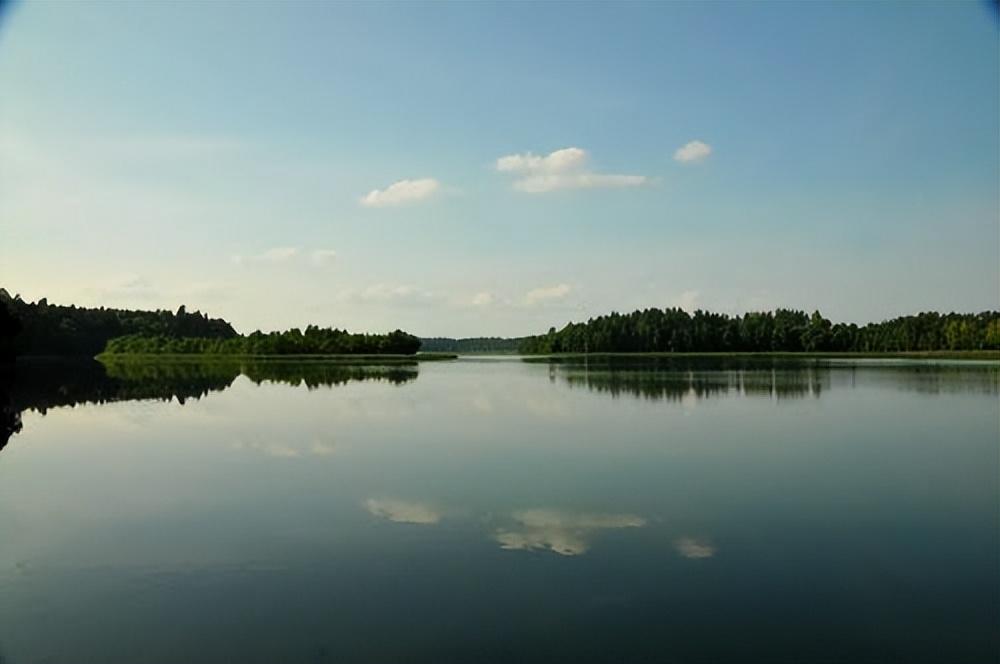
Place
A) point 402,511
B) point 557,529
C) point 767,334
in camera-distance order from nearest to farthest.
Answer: point 557,529 < point 402,511 < point 767,334

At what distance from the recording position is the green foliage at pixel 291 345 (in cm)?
14750

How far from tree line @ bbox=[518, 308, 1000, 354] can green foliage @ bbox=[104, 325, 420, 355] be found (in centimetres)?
3998

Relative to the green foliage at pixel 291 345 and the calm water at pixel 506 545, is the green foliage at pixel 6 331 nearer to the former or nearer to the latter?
the calm water at pixel 506 545

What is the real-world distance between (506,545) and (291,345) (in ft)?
471

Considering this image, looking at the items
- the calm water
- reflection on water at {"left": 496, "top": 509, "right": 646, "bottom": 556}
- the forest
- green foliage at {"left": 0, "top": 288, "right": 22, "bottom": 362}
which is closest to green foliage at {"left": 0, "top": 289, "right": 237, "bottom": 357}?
the forest

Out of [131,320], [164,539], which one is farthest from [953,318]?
[131,320]

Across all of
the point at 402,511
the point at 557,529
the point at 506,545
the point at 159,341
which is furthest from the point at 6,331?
the point at 159,341

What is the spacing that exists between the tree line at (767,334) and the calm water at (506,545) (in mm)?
112193

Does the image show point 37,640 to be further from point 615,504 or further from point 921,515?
point 921,515

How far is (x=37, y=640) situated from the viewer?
7.74 metres

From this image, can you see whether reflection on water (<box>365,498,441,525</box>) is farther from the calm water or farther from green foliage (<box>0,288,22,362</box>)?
green foliage (<box>0,288,22,362</box>)

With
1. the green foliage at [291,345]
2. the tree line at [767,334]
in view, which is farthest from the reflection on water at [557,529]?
the green foliage at [291,345]

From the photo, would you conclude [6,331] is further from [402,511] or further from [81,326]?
[81,326]

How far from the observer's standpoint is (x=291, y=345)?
5846 inches
